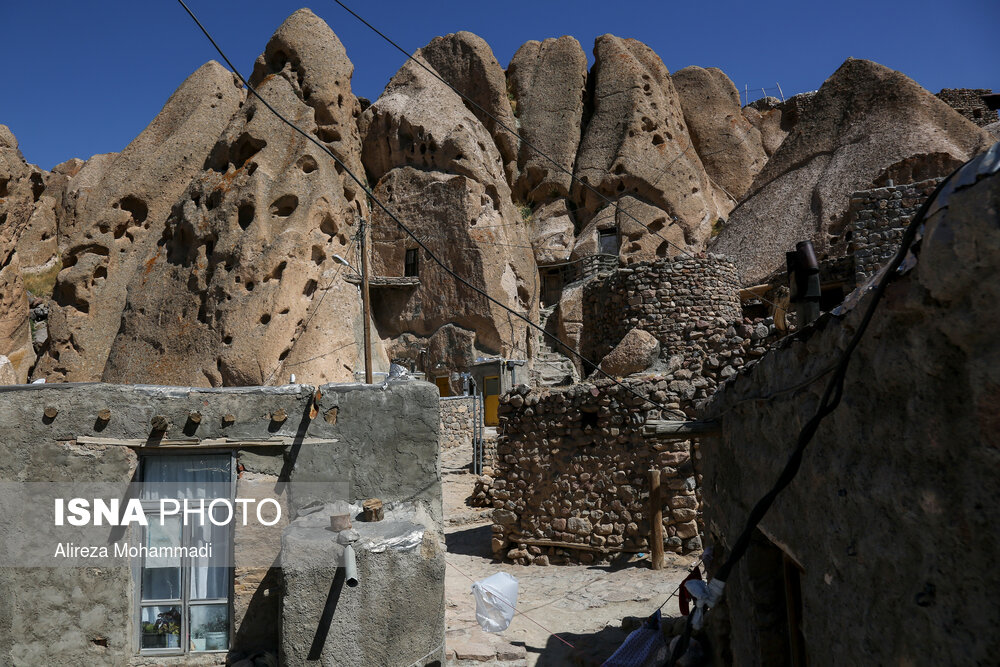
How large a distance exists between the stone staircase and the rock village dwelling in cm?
17

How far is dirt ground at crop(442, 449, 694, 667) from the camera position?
632 cm

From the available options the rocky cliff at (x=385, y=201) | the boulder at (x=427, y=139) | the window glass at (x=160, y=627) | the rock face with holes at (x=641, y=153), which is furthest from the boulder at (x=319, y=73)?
the window glass at (x=160, y=627)

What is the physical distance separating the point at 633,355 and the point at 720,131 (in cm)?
2309

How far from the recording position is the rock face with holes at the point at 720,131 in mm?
32062

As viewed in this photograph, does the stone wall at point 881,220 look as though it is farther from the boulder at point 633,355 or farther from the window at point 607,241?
the window at point 607,241

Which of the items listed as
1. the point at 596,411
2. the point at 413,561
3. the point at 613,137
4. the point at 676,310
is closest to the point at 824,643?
the point at 413,561

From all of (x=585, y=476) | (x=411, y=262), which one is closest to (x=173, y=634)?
(x=585, y=476)

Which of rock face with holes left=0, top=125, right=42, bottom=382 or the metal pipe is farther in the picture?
rock face with holes left=0, top=125, right=42, bottom=382

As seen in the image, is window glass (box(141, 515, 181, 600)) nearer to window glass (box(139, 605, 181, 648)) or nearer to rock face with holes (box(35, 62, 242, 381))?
window glass (box(139, 605, 181, 648))

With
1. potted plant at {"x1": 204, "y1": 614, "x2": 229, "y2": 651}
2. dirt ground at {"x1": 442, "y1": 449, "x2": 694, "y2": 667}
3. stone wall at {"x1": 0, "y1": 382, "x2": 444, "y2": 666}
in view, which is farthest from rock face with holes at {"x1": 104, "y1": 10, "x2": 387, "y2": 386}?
potted plant at {"x1": 204, "y1": 614, "x2": 229, "y2": 651}

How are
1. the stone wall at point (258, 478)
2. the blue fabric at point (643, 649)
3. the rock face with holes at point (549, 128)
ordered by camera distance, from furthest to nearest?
the rock face with holes at point (549, 128), the blue fabric at point (643, 649), the stone wall at point (258, 478)

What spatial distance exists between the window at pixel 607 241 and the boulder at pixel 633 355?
46.5ft

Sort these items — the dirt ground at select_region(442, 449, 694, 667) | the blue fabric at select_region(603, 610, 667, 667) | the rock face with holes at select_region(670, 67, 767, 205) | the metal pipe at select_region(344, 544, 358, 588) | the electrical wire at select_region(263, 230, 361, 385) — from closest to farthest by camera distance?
the metal pipe at select_region(344, 544, 358, 588)
the blue fabric at select_region(603, 610, 667, 667)
the dirt ground at select_region(442, 449, 694, 667)
the electrical wire at select_region(263, 230, 361, 385)
the rock face with holes at select_region(670, 67, 767, 205)

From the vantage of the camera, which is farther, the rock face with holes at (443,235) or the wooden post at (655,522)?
the rock face with holes at (443,235)
